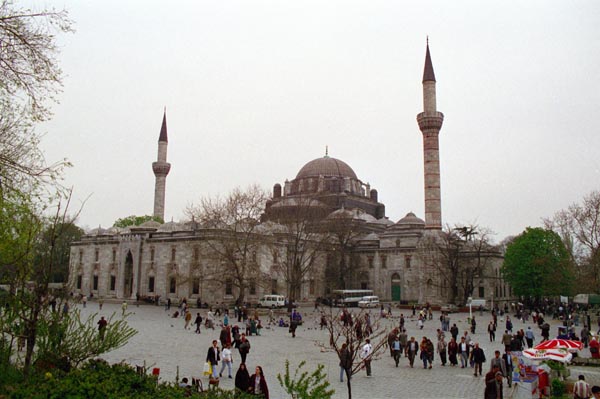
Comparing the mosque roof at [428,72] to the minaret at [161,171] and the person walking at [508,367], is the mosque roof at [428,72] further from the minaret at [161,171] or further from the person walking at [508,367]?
the person walking at [508,367]

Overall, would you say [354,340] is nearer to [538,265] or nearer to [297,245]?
[297,245]

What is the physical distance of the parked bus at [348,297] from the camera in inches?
1622

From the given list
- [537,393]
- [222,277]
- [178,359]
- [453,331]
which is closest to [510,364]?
[537,393]

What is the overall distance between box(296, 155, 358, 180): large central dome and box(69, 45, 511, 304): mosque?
707cm

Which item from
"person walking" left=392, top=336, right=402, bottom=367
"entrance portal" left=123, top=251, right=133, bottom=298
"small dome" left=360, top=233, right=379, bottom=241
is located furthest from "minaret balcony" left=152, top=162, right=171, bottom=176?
"person walking" left=392, top=336, right=402, bottom=367

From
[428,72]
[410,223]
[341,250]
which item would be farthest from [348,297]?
[428,72]

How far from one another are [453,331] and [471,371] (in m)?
3.18

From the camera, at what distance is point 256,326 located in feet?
71.6

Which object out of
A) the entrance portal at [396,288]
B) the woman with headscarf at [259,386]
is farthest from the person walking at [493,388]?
the entrance portal at [396,288]

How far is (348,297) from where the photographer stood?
→ 138ft

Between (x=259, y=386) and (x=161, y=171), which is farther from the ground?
(x=161, y=171)

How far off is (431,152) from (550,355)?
96.0ft

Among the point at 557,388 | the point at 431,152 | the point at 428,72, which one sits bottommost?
the point at 557,388

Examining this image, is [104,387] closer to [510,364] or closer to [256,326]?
[510,364]
